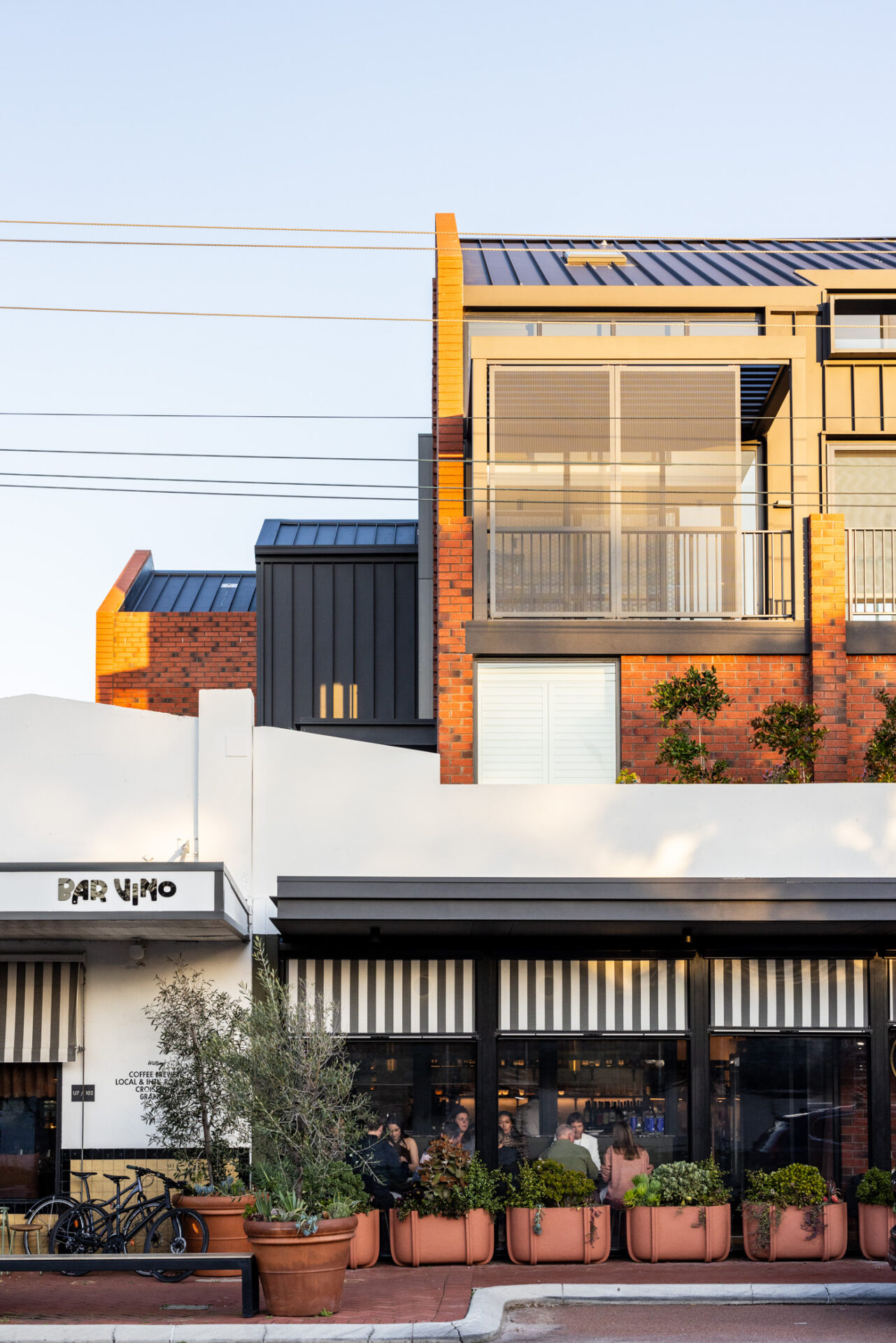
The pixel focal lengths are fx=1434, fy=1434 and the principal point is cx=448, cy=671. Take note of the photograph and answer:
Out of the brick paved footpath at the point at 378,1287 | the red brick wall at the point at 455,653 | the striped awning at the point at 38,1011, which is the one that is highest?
the red brick wall at the point at 455,653

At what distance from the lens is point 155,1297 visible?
11.8 m

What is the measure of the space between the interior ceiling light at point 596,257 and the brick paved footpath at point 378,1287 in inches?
563

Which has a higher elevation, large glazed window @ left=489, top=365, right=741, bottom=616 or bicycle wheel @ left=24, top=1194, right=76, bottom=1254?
large glazed window @ left=489, top=365, right=741, bottom=616

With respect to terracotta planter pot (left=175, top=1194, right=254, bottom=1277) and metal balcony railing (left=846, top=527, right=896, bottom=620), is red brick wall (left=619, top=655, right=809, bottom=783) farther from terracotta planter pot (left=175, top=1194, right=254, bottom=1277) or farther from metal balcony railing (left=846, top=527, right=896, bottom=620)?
terracotta planter pot (left=175, top=1194, right=254, bottom=1277)

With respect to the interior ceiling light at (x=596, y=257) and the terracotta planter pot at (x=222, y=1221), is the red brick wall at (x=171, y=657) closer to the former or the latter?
the interior ceiling light at (x=596, y=257)

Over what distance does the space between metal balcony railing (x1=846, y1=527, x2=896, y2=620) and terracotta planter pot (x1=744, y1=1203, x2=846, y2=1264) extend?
23.7ft

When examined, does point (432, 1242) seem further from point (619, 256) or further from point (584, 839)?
point (619, 256)

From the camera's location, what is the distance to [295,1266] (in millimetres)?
10867

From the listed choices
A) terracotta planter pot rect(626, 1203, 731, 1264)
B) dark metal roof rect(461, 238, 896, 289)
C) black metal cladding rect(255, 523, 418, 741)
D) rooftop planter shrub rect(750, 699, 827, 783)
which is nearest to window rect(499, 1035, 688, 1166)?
terracotta planter pot rect(626, 1203, 731, 1264)

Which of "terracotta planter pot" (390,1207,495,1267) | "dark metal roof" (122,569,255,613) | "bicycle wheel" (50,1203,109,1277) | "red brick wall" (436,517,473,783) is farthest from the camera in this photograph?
"dark metal roof" (122,569,255,613)

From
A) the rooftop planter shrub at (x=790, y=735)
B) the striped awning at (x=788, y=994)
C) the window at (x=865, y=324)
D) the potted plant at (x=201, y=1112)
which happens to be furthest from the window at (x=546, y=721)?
the window at (x=865, y=324)

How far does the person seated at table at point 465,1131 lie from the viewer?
554 inches

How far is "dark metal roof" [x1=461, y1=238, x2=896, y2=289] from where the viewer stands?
20.1 meters

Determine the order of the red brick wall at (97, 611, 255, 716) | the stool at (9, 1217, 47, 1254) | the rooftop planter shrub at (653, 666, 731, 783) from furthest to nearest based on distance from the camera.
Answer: the red brick wall at (97, 611, 255, 716)
the rooftop planter shrub at (653, 666, 731, 783)
the stool at (9, 1217, 47, 1254)
